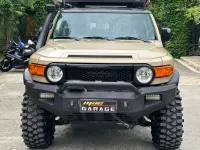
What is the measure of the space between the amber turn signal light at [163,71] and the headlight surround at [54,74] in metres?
1.16

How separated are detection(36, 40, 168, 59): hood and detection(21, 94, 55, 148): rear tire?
28.8 inches

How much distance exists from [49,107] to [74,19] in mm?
1990

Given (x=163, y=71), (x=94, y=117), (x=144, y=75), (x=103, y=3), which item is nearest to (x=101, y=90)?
(x=94, y=117)

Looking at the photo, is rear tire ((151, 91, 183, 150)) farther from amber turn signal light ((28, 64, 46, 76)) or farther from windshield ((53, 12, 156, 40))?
amber turn signal light ((28, 64, 46, 76))

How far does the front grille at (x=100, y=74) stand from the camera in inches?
195

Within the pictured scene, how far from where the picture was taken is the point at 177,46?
19.4 meters

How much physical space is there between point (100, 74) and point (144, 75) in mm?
539

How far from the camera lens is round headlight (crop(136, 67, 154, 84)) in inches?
194

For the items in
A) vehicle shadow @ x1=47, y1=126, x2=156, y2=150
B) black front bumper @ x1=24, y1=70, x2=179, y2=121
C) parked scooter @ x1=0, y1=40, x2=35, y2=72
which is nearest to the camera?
black front bumper @ x1=24, y1=70, x2=179, y2=121

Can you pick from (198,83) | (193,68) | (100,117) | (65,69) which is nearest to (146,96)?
(100,117)

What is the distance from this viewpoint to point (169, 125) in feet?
17.1

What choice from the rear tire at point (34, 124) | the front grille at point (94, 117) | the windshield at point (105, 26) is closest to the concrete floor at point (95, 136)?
the rear tire at point (34, 124)

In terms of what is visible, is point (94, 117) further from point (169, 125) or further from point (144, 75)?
point (169, 125)

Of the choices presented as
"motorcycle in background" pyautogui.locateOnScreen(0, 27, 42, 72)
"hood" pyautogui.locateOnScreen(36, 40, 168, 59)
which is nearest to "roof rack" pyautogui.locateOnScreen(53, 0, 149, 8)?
"hood" pyautogui.locateOnScreen(36, 40, 168, 59)
